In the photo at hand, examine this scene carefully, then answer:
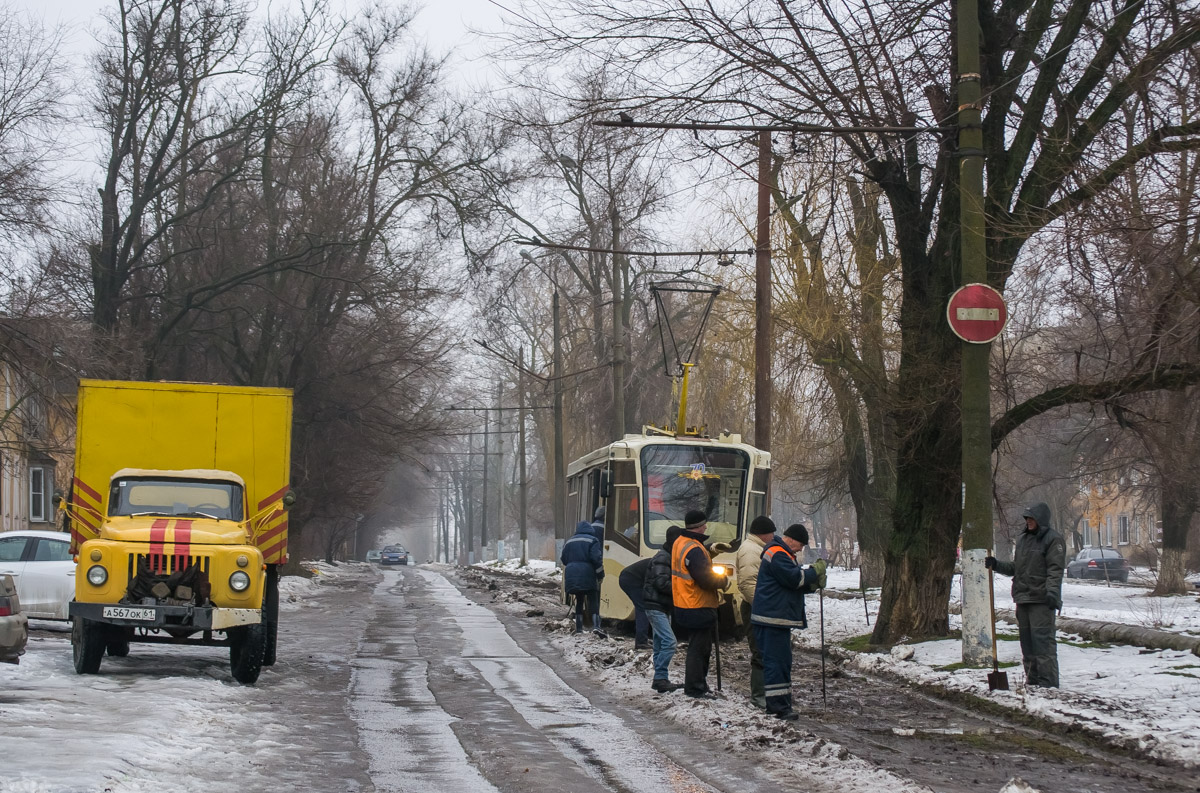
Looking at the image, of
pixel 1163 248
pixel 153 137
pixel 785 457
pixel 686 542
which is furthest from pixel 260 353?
pixel 1163 248

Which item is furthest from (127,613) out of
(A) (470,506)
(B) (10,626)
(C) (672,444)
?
(A) (470,506)

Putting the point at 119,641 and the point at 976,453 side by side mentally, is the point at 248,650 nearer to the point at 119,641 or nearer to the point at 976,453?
the point at 119,641

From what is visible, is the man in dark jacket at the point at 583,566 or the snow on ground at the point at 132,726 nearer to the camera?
the snow on ground at the point at 132,726

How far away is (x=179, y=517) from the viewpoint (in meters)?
14.4

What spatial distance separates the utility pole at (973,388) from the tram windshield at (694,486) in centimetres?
665

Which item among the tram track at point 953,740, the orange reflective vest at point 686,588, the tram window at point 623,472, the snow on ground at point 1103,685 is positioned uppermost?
the tram window at point 623,472

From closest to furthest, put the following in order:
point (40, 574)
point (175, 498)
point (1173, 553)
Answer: point (175, 498) < point (40, 574) < point (1173, 553)

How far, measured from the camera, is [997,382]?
17109 mm

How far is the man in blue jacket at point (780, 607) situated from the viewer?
11086 mm

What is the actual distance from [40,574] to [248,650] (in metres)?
6.93

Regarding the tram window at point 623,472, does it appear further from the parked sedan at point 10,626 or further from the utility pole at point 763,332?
the parked sedan at point 10,626

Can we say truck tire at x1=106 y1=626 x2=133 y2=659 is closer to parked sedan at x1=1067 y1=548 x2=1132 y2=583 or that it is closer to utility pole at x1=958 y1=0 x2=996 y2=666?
utility pole at x1=958 y1=0 x2=996 y2=666

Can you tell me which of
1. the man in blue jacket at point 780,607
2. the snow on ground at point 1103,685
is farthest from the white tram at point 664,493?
the man in blue jacket at point 780,607

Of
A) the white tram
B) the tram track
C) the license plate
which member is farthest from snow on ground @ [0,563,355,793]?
the white tram
